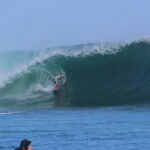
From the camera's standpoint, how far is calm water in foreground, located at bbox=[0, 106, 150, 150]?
21.9m

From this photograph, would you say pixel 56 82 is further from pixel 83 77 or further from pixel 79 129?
pixel 79 129

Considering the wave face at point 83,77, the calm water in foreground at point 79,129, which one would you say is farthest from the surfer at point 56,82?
the calm water in foreground at point 79,129

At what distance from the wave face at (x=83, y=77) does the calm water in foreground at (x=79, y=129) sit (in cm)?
424

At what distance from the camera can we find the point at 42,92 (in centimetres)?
4088

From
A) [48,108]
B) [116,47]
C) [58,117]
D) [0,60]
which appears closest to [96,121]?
[58,117]

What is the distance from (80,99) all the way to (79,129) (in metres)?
12.6

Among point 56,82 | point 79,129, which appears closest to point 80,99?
point 56,82

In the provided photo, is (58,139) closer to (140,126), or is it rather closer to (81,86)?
(140,126)

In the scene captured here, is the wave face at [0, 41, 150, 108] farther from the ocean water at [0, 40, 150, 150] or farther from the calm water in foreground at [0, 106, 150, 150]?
the calm water in foreground at [0, 106, 150, 150]

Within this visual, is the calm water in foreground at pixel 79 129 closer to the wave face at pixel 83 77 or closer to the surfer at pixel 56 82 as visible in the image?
the wave face at pixel 83 77

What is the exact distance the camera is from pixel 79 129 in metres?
25.4

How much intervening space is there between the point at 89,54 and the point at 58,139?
21.5 metres

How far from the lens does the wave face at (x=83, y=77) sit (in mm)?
37906

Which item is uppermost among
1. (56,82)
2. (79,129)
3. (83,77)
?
(83,77)
